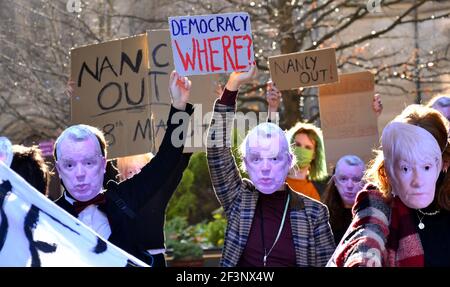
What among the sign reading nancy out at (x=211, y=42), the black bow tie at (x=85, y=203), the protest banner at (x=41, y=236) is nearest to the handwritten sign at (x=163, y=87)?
the sign reading nancy out at (x=211, y=42)

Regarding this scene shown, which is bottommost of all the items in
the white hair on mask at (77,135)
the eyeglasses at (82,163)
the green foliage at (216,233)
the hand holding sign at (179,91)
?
the green foliage at (216,233)

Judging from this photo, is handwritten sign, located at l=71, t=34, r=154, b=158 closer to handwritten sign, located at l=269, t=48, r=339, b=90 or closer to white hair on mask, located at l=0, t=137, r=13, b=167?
white hair on mask, located at l=0, t=137, r=13, b=167

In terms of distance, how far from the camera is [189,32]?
5.83 m

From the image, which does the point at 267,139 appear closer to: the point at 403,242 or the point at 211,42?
the point at 403,242

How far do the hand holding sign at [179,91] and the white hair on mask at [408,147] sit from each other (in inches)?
61.5

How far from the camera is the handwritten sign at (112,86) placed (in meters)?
6.67

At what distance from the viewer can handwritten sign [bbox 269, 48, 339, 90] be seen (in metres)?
7.50

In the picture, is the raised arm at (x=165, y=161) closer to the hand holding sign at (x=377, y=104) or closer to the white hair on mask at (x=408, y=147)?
the white hair on mask at (x=408, y=147)

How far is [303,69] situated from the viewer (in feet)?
24.8

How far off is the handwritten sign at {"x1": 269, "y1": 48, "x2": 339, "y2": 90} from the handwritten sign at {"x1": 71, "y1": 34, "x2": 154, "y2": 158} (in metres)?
1.17

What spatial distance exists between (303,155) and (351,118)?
102 cm

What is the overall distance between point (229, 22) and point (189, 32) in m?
0.23
